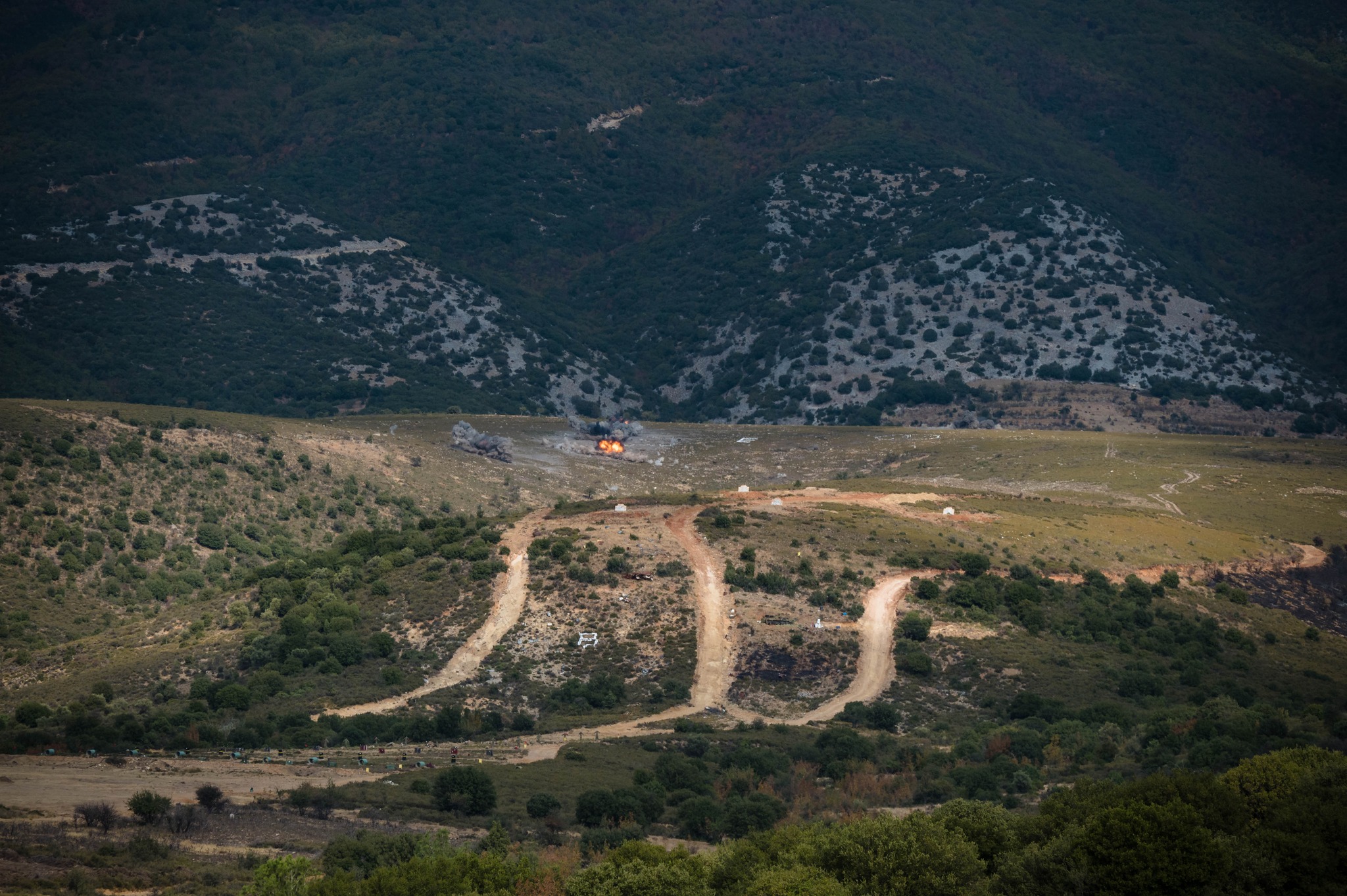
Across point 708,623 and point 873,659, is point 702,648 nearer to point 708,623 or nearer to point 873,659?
point 708,623

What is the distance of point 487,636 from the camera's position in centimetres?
6581

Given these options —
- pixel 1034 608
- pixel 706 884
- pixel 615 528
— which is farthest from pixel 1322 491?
pixel 706 884

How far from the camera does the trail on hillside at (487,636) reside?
59.8 m

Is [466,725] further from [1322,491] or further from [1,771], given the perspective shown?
[1322,491]

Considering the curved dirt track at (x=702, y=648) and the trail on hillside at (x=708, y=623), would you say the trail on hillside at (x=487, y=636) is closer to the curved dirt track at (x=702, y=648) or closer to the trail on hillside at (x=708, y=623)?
the curved dirt track at (x=702, y=648)

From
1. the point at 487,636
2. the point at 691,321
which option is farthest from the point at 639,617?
the point at 691,321

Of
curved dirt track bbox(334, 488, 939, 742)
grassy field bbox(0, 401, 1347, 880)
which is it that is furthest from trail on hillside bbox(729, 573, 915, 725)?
grassy field bbox(0, 401, 1347, 880)

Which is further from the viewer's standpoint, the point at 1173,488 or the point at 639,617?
the point at 1173,488

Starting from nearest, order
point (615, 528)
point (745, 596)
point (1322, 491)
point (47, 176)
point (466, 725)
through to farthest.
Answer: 1. point (466, 725)
2. point (745, 596)
3. point (615, 528)
4. point (1322, 491)
5. point (47, 176)

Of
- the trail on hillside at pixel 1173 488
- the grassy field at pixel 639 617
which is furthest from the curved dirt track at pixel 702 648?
the trail on hillside at pixel 1173 488

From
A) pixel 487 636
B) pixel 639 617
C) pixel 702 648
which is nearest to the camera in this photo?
pixel 702 648

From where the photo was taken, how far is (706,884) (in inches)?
1427

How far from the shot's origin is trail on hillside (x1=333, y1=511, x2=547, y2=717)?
59.8 metres

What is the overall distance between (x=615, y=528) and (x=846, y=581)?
42.1 feet
